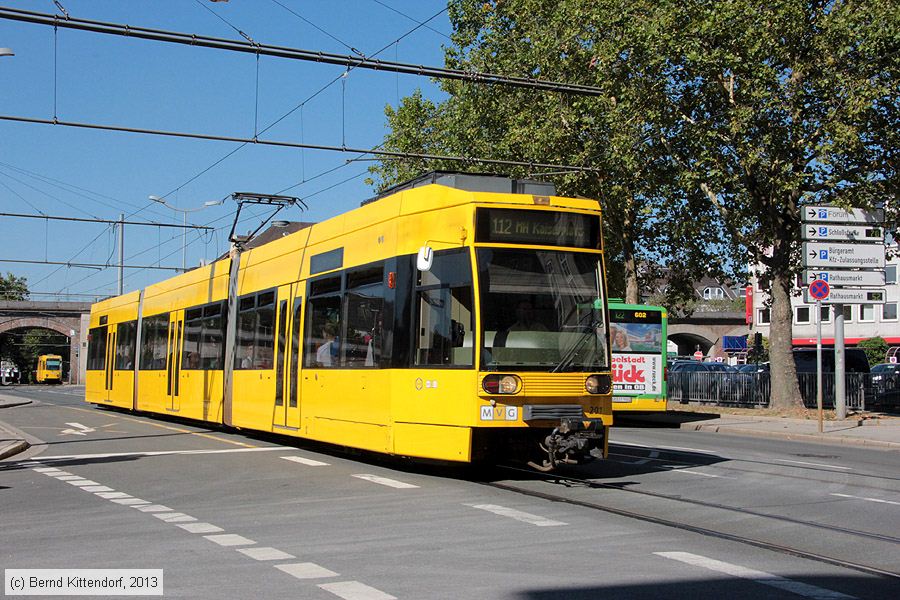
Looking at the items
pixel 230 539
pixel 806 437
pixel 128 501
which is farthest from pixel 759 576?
pixel 806 437

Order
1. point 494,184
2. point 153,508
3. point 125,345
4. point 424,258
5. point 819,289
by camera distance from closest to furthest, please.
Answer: point 153,508, point 424,258, point 494,184, point 819,289, point 125,345

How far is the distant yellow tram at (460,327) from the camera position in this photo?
11.8m

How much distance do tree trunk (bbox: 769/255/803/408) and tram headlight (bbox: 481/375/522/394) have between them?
2066 centimetres

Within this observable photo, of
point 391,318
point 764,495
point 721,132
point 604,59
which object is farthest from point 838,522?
point 604,59

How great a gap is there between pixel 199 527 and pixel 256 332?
10.4 meters

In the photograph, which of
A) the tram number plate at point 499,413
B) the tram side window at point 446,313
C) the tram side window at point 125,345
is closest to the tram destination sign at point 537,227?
the tram side window at point 446,313

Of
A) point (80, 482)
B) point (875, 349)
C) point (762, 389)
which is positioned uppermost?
point (875, 349)

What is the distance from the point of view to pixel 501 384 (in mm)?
11688

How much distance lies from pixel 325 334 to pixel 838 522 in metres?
8.19

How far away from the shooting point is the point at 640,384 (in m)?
27.6

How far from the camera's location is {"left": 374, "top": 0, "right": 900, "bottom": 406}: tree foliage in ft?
88.9

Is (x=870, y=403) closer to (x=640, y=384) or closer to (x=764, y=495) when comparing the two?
(x=640, y=384)

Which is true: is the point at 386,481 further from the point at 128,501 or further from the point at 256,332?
the point at 256,332

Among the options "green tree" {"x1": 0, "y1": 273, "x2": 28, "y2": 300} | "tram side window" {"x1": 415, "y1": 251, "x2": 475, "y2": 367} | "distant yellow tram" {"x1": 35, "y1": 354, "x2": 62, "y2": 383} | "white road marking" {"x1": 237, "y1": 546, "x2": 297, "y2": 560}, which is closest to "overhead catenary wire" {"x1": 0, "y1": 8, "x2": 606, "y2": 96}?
"tram side window" {"x1": 415, "y1": 251, "x2": 475, "y2": 367}
